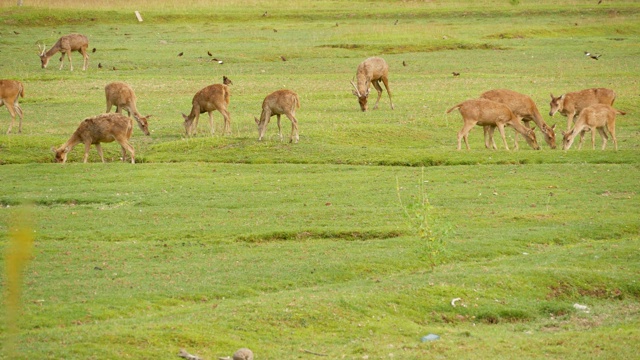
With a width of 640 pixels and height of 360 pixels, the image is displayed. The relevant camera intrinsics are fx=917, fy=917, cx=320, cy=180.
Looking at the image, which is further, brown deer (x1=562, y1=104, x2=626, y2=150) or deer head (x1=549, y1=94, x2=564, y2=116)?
deer head (x1=549, y1=94, x2=564, y2=116)

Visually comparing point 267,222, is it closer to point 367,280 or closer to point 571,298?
point 367,280

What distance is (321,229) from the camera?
16094 millimetres

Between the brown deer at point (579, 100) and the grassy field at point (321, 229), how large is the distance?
54.9 inches

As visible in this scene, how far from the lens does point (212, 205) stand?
18.4 meters

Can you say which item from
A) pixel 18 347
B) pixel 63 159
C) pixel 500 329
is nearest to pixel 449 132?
pixel 63 159

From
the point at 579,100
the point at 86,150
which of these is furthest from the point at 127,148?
→ the point at 579,100

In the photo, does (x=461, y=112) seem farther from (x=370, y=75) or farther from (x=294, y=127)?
(x=370, y=75)

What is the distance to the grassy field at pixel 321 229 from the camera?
1062 centimetres

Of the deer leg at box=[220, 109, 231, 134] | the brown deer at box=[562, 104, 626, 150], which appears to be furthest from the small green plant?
the deer leg at box=[220, 109, 231, 134]

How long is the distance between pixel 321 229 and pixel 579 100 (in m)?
13.5

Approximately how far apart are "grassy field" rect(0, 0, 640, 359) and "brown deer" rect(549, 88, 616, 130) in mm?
1394

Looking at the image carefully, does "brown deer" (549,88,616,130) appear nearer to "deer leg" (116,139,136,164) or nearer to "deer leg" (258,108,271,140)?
"deer leg" (258,108,271,140)

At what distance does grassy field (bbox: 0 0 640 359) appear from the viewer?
34.8ft

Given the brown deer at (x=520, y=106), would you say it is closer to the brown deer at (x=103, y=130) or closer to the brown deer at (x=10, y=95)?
the brown deer at (x=103, y=130)
